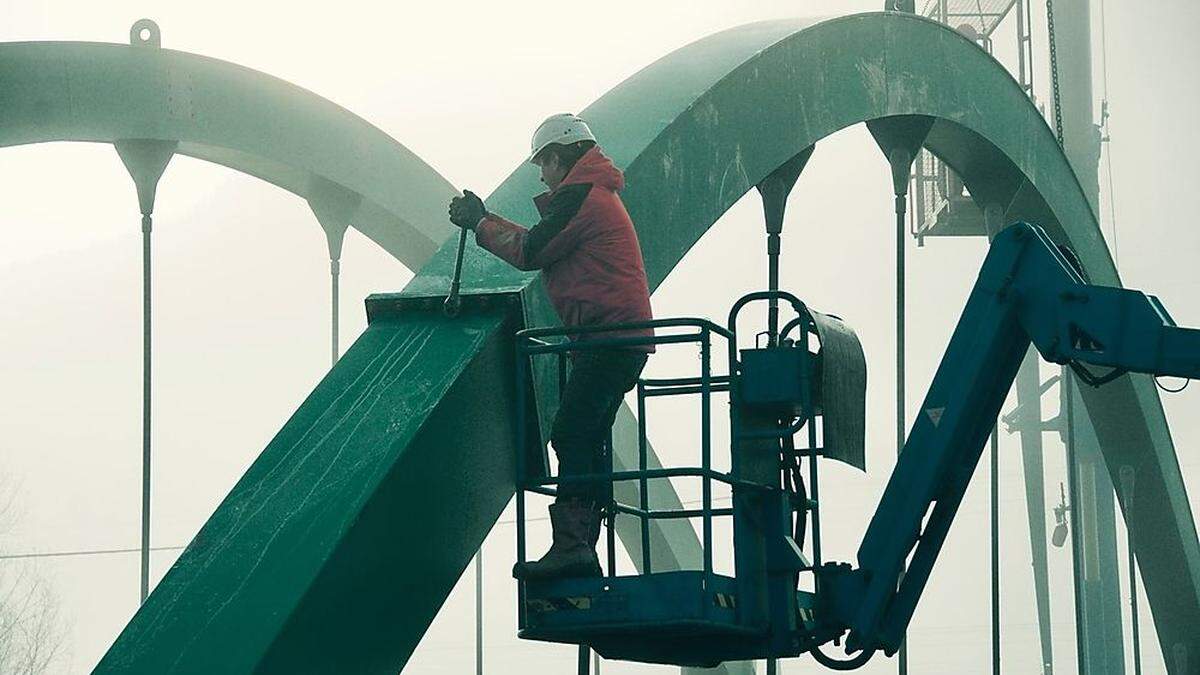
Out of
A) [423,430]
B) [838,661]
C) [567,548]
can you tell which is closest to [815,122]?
[838,661]

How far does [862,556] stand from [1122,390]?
10.3 meters

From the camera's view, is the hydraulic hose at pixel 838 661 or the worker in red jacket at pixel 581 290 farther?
the hydraulic hose at pixel 838 661

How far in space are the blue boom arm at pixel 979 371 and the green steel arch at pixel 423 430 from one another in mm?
1525

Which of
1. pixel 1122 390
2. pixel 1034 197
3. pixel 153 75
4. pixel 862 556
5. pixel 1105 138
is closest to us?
pixel 862 556

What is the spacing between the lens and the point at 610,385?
26.9 feet

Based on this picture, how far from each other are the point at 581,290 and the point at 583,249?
0.55 feet

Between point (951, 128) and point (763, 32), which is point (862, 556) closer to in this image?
point (763, 32)

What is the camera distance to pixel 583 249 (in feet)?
26.8

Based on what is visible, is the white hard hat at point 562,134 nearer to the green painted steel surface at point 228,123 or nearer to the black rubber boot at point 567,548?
the black rubber boot at point 567,548

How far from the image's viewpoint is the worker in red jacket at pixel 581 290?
8062 mm

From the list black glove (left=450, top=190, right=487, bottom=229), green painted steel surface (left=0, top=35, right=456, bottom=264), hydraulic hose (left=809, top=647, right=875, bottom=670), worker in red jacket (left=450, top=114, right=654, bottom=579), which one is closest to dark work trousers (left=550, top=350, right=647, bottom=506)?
worker in red jacket (left=450, top=114, right=654, bottom=579)

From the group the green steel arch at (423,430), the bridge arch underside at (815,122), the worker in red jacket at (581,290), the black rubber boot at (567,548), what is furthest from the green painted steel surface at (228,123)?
the black rubber boot at (567,548)

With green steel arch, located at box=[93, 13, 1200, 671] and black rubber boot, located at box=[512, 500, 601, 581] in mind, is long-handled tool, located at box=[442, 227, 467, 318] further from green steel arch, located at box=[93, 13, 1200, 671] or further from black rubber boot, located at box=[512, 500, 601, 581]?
black rubber boot, located at box=[512, 500, 601, 581]

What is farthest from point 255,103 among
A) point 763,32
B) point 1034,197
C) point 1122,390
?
point 1122,390
